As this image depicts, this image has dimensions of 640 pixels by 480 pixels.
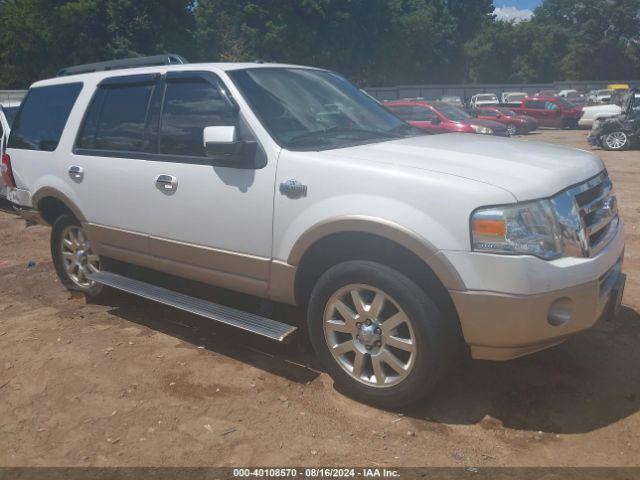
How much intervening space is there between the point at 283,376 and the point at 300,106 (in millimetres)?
1770

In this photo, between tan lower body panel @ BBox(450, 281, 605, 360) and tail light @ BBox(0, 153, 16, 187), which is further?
tail light @ BBox(0, 153, 16, 187)

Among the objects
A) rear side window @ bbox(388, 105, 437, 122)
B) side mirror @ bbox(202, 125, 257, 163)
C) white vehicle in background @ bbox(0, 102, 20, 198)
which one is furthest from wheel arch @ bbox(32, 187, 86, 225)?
rear side window @ bbox(388, 105, 437, 122)

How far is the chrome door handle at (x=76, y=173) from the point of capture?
4.86 m

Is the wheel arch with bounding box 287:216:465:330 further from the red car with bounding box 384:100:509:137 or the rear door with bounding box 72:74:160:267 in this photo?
the red car with bounding box 384:100:509:137

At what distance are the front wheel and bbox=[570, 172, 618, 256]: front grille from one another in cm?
1657

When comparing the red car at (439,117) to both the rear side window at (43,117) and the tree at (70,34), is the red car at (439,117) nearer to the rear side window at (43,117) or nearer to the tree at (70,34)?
the rear side window at (43,117)

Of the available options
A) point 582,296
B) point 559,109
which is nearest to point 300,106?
point 582,296

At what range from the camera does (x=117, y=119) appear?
4703 millimetres

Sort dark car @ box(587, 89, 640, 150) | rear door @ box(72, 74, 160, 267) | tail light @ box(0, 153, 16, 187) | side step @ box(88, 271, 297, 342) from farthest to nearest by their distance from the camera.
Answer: dark car @ box(587, 89, 640, 150)
tail light @ box(0, 153, 16, 187)
rear door @ box(72, 74, 160, 267)
side step @ box(88, 271, 297, 342)

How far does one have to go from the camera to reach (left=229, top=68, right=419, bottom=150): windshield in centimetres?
387

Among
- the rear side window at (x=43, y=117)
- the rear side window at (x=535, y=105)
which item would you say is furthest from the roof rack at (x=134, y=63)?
the rear side window at (x=535, y=105)

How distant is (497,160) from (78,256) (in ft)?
12.2

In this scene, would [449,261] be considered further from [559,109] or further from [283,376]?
[559,109]

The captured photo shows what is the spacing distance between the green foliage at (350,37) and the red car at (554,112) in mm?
19168
